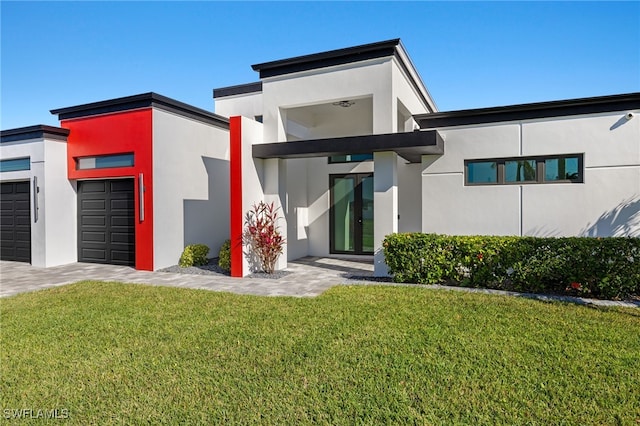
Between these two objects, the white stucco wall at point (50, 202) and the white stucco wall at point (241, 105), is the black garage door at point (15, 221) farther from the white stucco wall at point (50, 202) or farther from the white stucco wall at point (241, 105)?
the white stucco wall at point (241, 105)

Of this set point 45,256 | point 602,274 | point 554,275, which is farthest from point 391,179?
→ point 45,256

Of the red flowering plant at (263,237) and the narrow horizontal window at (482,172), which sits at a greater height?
the narrow horizontal window at (482,172)

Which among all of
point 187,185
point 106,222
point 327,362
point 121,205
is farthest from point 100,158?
point 327,362

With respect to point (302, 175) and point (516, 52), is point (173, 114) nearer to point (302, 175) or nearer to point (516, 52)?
point (302, 175)

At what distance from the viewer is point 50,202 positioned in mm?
11047

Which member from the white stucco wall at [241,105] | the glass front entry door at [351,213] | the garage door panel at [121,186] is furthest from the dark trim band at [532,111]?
the garage door panel at [121,186]

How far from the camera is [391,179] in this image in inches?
349

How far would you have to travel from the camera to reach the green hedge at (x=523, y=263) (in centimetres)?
665

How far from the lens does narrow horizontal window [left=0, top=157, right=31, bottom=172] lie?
1151 cm

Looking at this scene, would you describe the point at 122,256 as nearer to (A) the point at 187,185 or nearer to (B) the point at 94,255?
(B) the point at 94,255

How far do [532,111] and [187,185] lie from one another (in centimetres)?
982

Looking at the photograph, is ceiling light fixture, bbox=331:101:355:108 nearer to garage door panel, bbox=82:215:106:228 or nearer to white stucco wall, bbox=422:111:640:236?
white stucco wall, bbox=422:111:640:236

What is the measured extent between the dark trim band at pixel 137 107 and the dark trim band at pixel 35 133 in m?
0.57

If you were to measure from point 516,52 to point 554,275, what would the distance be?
698 cm
